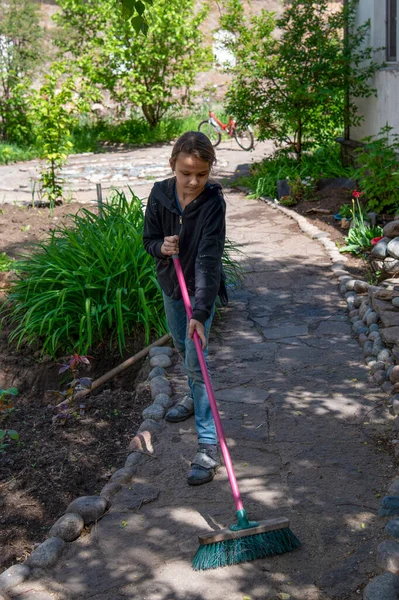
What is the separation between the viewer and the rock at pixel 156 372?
4.73m

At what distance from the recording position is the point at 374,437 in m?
3.77

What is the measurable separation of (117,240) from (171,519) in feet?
10.2

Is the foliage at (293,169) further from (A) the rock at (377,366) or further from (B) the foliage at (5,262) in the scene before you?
(A) the rock at (377,366)

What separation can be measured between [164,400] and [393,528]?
1728 mm

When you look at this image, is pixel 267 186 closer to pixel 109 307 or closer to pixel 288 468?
pixel 109 307

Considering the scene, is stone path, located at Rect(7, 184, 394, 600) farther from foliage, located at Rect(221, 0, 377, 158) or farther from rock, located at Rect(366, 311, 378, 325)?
foliage, located at Rect(221, 0, 377, 158)

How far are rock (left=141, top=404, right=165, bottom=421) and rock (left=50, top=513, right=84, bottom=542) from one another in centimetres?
108

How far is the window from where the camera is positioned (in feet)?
31.9

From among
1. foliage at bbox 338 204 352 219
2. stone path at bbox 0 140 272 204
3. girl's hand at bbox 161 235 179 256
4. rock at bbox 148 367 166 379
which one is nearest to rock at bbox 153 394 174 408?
rock at bbox 148 367 166 379

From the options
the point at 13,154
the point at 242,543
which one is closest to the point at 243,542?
the point at 242,543

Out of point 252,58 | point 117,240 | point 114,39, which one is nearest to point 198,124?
point 114,39

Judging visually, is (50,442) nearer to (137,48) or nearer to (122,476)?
(122,476)

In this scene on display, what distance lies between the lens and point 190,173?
11.0 ft

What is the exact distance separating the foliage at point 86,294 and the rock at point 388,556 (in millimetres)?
2736
